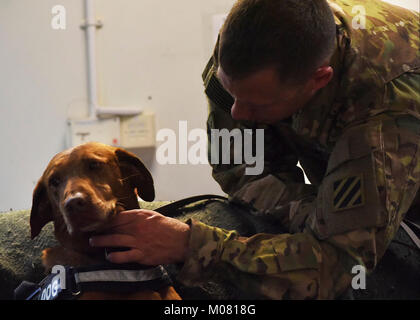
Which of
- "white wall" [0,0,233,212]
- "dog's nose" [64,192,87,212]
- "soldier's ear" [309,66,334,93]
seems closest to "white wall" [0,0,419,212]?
"white wall" [0,0,233,212]

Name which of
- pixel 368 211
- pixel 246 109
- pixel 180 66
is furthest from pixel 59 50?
pixel 368 211

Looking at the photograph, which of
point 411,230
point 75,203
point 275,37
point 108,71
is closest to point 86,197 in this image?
point 75,203

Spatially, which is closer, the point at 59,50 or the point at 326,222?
the point at 326,222

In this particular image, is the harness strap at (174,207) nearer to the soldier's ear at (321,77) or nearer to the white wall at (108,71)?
the soldier's ear at (321,77)

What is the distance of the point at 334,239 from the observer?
1072 millimetres

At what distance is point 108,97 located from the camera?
2.43 metres

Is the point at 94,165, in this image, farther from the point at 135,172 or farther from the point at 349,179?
the point at 349,179

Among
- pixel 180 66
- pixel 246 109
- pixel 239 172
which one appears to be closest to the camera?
pixel 246 109

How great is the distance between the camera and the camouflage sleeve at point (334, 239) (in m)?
1.05

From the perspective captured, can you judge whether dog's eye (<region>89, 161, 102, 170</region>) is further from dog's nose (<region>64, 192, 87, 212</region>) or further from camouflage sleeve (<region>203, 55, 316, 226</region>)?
camouflage sleeve (<region>203, 55, 316, 226</region>)

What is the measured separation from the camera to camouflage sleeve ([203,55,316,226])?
5.00ft
